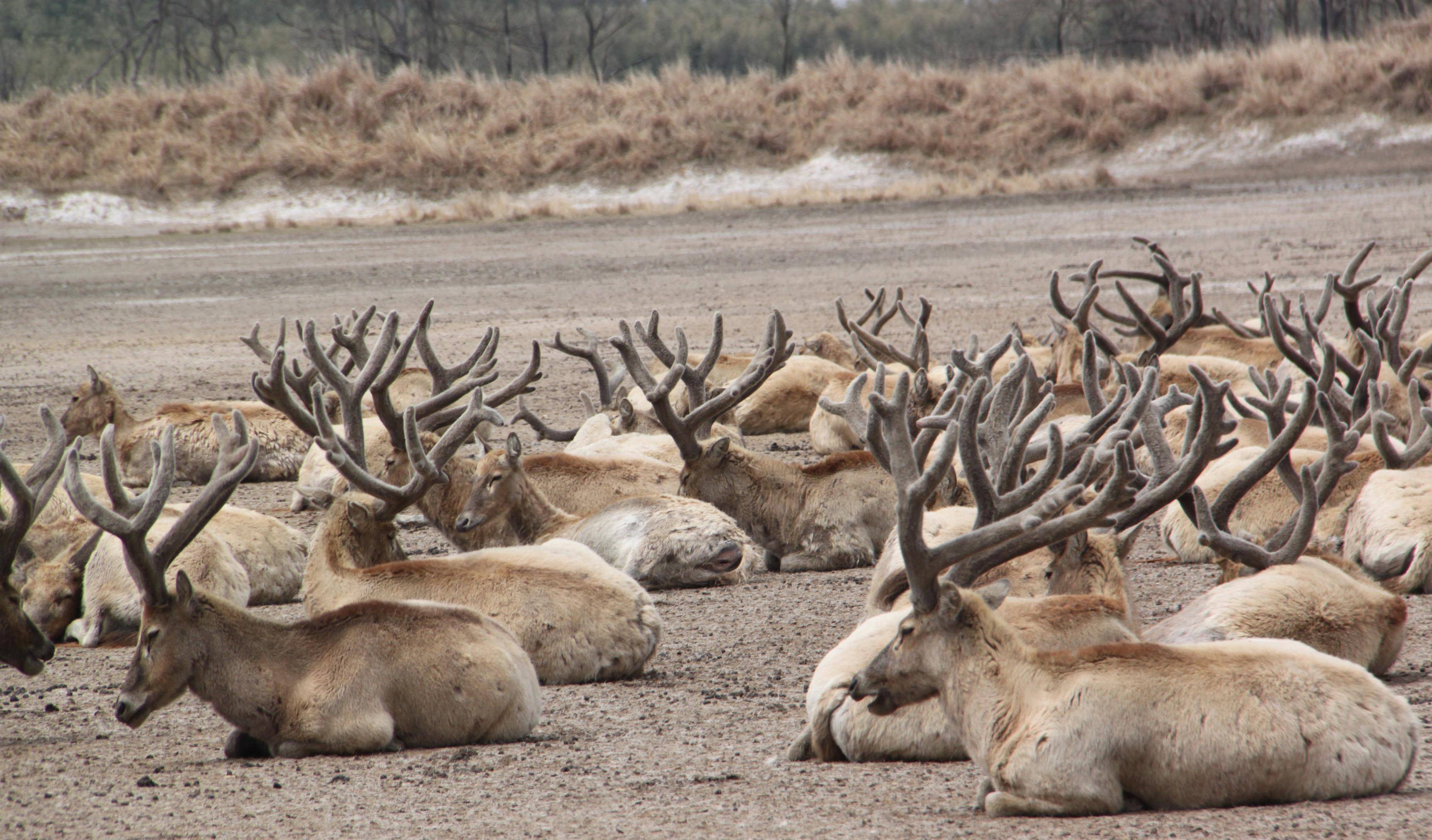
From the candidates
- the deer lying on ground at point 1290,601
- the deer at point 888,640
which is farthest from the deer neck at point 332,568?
the deer lying on ground at point 1290,601

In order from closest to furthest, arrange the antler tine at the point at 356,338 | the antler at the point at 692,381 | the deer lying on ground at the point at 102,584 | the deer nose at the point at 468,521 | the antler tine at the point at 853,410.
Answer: the antler tine at the point at 853,410
the deer lying on ground at the point at 102,584
the deer nose at the point at 468,521
the antler at the point at 692,381
the antler tine at the point at 356,338

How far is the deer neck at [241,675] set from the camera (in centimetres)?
553

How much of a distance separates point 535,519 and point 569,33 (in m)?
69.2

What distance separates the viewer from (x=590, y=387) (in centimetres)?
1636

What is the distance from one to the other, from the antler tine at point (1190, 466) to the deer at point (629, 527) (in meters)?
3.29

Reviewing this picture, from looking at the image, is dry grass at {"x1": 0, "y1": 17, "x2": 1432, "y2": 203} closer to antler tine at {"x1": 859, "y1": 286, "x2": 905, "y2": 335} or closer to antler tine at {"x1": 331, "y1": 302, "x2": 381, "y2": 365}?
antler tine at {"x1": 859, "y1": 286, "x2": 905, "y2": 335}

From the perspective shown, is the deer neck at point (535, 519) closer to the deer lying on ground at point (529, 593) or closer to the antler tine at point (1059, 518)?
the deer lying on ground at point (529, 593)

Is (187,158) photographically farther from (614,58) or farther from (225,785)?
(614,58)

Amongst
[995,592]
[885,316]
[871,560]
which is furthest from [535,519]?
[885,316]

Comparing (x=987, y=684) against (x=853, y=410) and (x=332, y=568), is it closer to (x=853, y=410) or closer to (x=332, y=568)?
(x=853, y=410)

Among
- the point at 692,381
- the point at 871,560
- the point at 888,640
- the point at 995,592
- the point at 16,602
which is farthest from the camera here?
the point at 692,381

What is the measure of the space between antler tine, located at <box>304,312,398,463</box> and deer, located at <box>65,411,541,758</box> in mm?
2416

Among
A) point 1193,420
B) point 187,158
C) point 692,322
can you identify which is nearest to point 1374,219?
point 692,322

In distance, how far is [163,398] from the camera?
15578 mm
